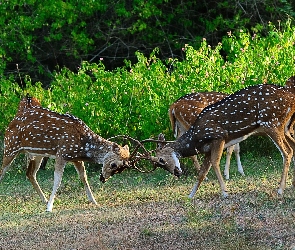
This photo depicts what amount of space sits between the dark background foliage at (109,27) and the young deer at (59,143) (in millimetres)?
9779

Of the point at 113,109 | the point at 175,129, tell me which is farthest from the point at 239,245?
the point at 113,109

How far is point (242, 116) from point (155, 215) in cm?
197

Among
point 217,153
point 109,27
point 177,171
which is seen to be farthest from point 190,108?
point 109,27

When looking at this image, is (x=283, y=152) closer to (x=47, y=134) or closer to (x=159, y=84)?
(x=47, y=134)

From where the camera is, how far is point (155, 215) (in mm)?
10969

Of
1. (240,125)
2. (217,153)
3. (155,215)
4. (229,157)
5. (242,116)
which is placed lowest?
(229,157)

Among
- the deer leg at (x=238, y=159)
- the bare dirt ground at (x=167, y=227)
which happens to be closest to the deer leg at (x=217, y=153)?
the bare dirt ground at (x=167, y=227)

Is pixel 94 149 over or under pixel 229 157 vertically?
over

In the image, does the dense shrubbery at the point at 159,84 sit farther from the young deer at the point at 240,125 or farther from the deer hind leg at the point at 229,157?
the young deer at the point at 240,125

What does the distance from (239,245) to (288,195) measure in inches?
117

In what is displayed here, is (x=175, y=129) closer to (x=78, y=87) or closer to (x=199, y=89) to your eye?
(x=199, y=89)

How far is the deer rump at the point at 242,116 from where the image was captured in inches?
473

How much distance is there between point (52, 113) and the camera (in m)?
12.9

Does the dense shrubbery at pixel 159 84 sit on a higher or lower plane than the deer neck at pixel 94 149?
lower
